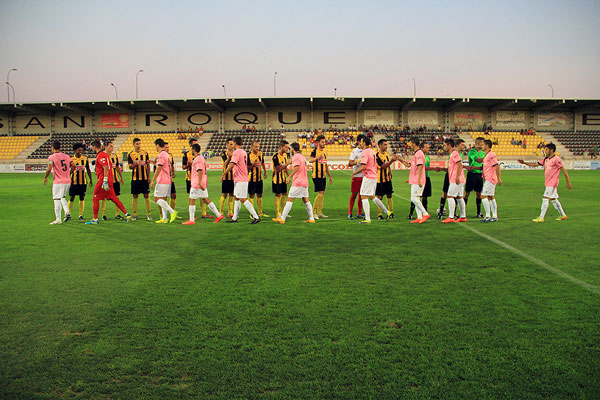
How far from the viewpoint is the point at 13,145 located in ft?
159

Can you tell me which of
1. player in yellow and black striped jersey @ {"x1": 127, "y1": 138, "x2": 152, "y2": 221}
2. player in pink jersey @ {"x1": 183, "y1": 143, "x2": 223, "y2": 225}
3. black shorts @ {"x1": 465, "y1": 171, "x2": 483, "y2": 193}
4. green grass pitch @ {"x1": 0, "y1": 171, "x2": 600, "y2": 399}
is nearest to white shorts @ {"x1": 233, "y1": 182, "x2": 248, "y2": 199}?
player in pink jersey @ {"x1": 183, "y1": 143, "x2": 223, "y2": 225}

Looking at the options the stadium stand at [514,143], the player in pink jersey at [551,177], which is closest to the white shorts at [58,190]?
the player in pink jersey at [551,177]

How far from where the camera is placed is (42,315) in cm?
418

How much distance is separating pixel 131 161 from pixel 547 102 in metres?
51.0

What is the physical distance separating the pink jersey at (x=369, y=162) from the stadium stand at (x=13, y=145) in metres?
49.8

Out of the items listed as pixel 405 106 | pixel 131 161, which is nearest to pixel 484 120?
pixel 405 106

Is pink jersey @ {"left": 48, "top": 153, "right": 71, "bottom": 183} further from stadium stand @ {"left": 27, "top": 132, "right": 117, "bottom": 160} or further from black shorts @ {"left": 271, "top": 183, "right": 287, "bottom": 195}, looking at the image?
stadium stand @ {"left": 27, "top": 132, "right": 117, "bottom": 160}

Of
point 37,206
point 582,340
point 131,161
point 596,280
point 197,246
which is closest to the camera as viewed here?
point 582,340

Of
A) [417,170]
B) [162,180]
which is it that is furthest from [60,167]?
[417,170]

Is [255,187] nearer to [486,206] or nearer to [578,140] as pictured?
[486,206]

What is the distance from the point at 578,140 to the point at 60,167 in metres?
54.0

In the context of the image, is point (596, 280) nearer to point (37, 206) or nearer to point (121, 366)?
point (121, 366)

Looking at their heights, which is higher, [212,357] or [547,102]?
[547,102]

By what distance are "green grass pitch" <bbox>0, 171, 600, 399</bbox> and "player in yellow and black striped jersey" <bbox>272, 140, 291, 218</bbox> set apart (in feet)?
10.7
